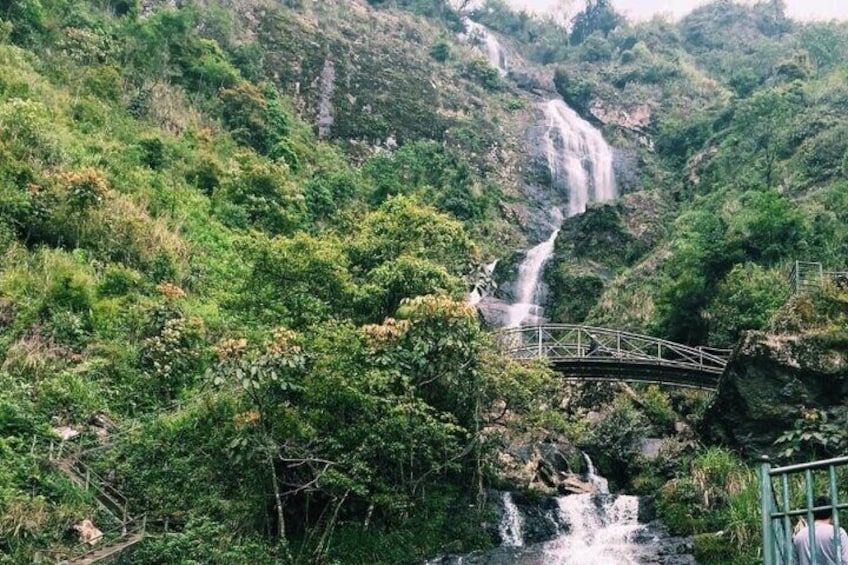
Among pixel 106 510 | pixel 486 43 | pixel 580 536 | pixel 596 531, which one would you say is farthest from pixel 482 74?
pixel 106 510

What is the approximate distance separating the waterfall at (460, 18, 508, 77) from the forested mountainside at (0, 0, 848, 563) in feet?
48.8

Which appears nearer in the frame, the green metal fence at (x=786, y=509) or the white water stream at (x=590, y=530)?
the green metal fence at (x=786, y=509)

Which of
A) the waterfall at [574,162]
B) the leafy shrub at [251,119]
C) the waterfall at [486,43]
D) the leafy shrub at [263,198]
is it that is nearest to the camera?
the leafy shrub at [263,198]

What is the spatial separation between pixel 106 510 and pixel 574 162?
109 ft

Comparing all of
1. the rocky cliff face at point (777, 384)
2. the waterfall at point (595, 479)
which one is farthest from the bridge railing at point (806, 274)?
the waterfall at point (595, 479)

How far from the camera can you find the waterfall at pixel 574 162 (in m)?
37.5

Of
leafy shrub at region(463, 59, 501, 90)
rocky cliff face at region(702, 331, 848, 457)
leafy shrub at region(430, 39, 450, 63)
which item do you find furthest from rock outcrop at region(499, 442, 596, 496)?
leafy shrub at region(430, 39, 450, 63)

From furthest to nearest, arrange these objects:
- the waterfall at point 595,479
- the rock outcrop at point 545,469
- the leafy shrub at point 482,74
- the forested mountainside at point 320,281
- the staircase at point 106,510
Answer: the leafy shrub at point 482,74 < the waterfall at point 595,479 < the rock outcrop at point 545,469 < the forested mountainside at point 320,281 < the staircase at point 106,510

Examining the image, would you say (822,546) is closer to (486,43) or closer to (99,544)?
(99,544)

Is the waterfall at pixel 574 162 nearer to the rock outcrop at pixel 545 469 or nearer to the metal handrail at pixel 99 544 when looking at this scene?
the rock outcrop at pixel 545 469

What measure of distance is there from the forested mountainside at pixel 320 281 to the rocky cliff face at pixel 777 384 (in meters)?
0.37

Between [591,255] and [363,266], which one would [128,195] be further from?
[591,255]

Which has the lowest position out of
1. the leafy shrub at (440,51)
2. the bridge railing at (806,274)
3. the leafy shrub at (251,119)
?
the bridge railing at (806,274)

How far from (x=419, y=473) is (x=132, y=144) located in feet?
50.5
